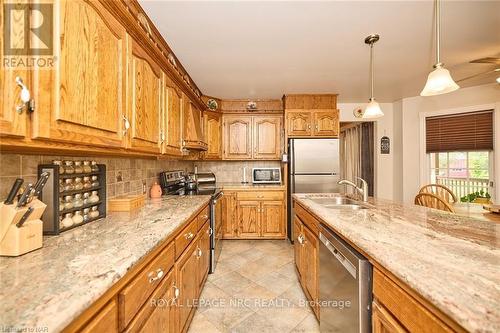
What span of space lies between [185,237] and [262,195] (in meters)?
2.19

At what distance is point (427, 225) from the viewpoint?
118 centimetres

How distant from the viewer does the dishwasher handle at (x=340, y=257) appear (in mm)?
1025

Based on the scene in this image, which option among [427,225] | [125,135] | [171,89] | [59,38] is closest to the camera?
[59,38]

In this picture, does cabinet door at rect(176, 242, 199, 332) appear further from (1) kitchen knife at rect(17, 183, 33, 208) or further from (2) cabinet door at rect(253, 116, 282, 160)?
(2) cabinet door at rect(253, 116, 282, 160)

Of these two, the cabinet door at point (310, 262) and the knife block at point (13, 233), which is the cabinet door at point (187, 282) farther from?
the cabinet door at point (310, 262)

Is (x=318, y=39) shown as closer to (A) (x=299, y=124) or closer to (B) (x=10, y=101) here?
(A) (x=299, y=124)

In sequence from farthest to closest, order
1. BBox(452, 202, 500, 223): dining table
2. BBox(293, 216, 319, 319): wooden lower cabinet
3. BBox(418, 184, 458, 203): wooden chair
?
BBox(418, 184, 458, 203): wooden chair < BBox(452, 202, 500, 223): dining table < BBox(293, 216, 319, 319): wooden lower cabinet

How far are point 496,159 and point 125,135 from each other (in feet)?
14.9

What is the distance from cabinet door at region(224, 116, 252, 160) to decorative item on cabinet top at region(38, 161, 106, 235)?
8.28 ft

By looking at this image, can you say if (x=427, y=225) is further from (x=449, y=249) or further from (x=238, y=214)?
(x=238, y=214)

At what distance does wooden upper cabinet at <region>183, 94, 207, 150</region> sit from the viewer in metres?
2.55

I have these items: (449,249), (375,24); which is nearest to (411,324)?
(449,249)

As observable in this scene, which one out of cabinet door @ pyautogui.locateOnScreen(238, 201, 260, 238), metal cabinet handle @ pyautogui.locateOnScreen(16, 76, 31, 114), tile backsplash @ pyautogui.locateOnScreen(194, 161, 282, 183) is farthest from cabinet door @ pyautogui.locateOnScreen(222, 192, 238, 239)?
metal cabinet handle @ pyautogui.locateOnScreen(16, 76, 31, 114)

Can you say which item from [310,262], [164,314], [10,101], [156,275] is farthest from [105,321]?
[310,262]
